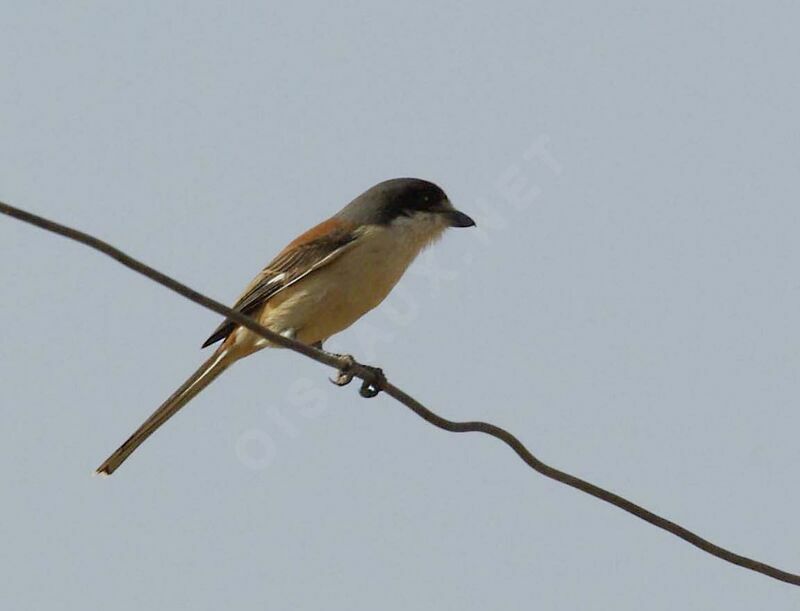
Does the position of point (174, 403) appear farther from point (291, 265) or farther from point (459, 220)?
point (459, 220)

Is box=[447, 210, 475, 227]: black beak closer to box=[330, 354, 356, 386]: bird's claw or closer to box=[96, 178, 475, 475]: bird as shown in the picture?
box=[96, 178, 475, 475]: bird

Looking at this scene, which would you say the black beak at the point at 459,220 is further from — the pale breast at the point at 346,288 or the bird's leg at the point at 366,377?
the bird's leg at the point at 366,377

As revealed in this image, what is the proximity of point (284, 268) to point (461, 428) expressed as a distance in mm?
2769

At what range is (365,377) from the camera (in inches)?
233

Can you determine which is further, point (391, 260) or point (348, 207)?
point (348, 207)

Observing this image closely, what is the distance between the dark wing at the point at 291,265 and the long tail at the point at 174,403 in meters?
0.14

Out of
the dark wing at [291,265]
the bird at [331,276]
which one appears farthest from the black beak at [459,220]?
the dark wing at [291,265]

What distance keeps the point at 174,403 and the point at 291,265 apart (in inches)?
39.6

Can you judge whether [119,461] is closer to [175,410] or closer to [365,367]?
[175,410]

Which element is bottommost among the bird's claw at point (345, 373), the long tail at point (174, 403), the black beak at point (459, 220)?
the long tail at point (174, 403)

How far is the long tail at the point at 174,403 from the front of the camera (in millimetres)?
6395

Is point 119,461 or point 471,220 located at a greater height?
point 471,220

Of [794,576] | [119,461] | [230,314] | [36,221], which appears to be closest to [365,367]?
[119,461]

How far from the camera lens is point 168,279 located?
153 inches
